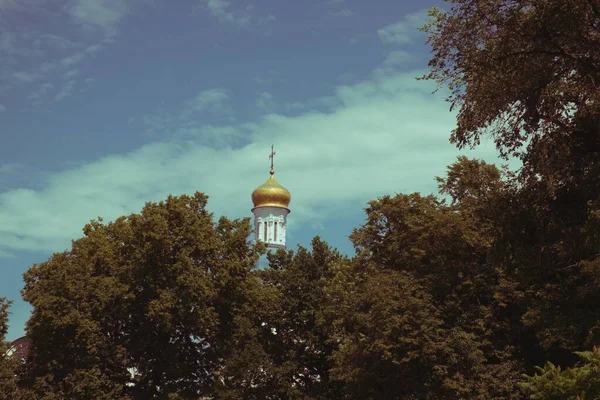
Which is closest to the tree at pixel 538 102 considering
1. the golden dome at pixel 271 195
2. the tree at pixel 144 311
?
the tree at pixel 144 311

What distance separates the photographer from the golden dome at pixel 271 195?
97125mm

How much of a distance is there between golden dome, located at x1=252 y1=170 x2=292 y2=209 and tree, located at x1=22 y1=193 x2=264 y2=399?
56221mm

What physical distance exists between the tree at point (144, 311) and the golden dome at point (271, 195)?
184 feet

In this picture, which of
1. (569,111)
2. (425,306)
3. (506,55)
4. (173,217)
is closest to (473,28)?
(506,55)

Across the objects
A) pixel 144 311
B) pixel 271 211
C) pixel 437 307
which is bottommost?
pixel 437 307

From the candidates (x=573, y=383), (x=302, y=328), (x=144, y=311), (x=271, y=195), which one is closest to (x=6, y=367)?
(x=144, y=311)

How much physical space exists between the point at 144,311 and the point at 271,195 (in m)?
59.0

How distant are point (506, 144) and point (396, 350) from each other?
502 inches

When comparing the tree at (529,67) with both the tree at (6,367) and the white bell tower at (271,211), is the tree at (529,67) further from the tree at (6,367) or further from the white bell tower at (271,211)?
the white bell tower at (271,211)

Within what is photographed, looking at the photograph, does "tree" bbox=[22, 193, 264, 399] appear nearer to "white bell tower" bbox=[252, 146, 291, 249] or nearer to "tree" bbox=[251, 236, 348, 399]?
"tree" bbox=[251, 236, 348, 399]

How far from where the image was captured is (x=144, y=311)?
126 ft

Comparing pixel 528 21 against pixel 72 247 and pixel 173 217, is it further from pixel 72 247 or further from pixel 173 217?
pixel 72 247

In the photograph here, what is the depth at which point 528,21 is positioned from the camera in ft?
64.1

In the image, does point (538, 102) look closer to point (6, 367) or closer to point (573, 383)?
point (573, 383)
